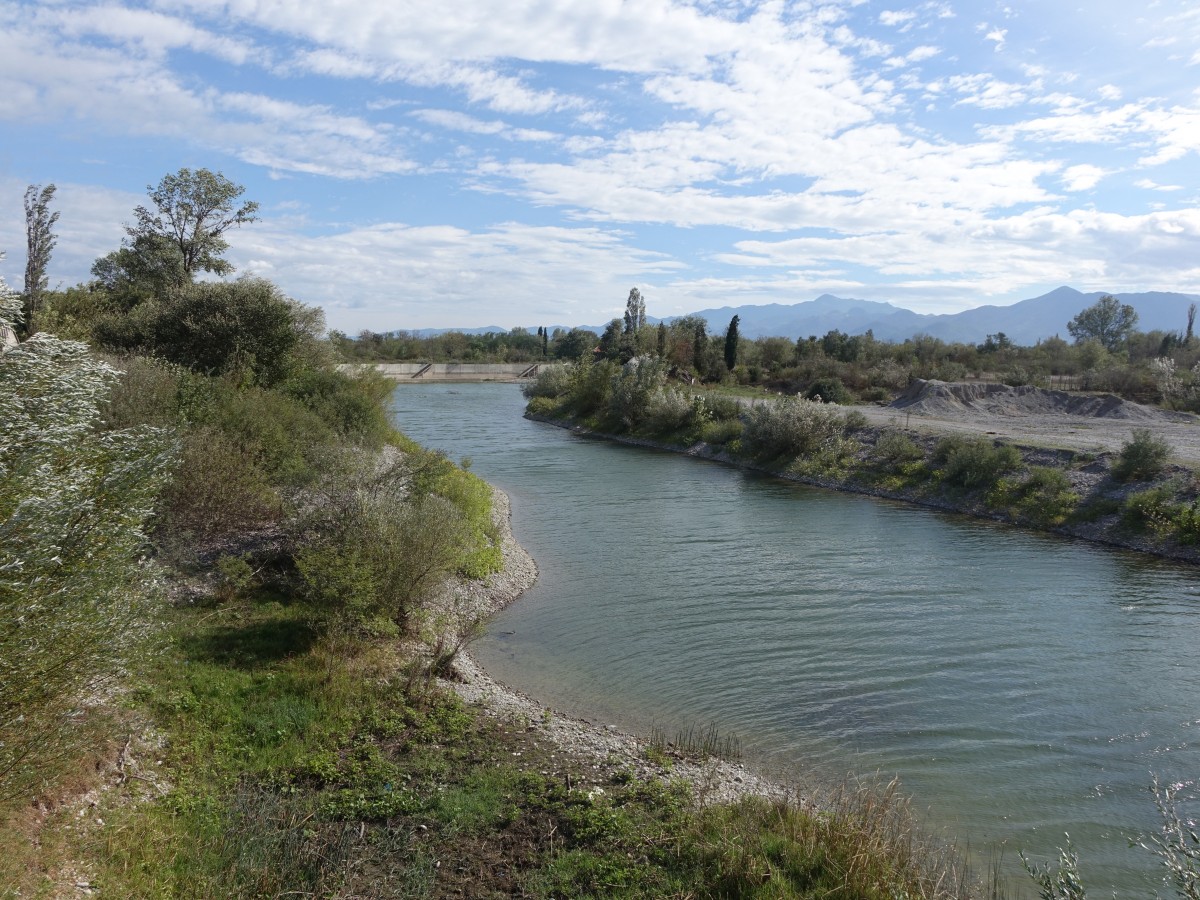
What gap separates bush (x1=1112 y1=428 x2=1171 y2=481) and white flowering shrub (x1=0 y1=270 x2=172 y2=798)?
30345 mm

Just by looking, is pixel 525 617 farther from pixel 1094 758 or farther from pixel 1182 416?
pixel 1182 416

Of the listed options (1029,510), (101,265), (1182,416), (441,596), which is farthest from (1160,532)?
(101,265)

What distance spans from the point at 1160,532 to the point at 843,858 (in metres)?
22.0

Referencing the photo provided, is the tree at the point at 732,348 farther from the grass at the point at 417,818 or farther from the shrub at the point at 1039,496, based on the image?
the grass at the point at 417,818

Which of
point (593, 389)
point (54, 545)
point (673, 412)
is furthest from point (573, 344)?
point (54, 545)

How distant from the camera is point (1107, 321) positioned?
104062 mm

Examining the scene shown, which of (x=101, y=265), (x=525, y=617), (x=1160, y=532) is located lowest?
(x=525, y=617)

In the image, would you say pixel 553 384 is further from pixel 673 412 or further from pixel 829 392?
pixel 829 392

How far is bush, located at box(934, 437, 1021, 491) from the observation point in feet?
100

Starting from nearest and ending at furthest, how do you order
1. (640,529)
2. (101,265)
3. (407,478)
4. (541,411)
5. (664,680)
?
(664,680) → (407,478) → (640,529) → (101,265) → (541,411)

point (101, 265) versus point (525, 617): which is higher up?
point (101, 265)

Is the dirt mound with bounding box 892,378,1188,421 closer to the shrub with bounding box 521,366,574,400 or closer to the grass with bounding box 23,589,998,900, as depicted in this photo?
the shrub with bounding box 521,366,574,400

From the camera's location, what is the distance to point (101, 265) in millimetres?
37188

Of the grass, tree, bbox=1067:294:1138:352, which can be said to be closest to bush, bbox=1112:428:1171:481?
the grass
